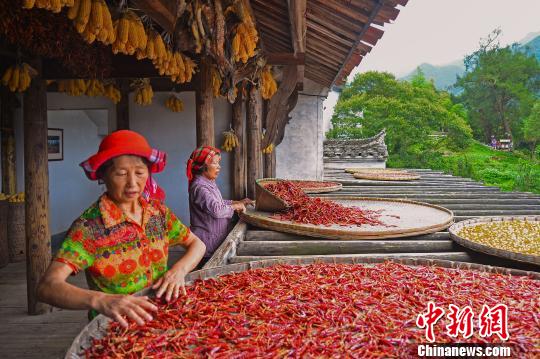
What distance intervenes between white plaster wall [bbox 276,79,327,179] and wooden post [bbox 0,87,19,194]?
5.38 metres

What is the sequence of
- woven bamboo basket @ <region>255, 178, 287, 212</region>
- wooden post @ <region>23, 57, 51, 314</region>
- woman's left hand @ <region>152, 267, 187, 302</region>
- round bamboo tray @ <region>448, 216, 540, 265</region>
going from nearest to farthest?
woman's left hand @ <region>152, 267, 187, 302</region>, round bamboo tray @ <region>448, 216, 540, 265</region>, woven bamboo basket @ <region>255, 178, 287, 212</region>, wooden post @ <region>23, 57, 51, 314</region>

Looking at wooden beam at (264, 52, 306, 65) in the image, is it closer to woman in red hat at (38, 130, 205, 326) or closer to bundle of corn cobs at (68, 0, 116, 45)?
bundle of corn cobs at (68, 0, 116, 45)

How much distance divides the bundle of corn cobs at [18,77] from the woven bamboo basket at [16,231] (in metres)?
2.77

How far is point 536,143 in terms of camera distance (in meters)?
34.3

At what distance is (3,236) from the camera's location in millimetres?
6270

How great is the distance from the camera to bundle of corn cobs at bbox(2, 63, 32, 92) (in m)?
4.28

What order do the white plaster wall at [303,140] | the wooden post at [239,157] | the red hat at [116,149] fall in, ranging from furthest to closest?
the white plaster wall at [303,140], the wooden post at [239,157], the red hat at [116,149]

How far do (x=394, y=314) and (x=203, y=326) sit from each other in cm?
70

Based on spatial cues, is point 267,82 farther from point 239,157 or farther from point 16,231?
point 16,231

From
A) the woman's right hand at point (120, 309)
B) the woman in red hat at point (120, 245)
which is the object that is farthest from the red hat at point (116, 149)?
the woman's right hand at point (120, 309)

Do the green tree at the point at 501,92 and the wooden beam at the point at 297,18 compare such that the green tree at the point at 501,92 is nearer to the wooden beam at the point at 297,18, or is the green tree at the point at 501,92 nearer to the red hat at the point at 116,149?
the wooden beam at the point at 297,18

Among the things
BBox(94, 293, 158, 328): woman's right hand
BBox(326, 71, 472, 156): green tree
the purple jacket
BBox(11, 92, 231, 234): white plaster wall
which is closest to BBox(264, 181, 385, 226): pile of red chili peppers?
the purple jacket

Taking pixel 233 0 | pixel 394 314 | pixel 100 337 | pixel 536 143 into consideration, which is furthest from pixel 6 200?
pixel 536 143

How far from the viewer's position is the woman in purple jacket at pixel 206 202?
3584mm
